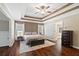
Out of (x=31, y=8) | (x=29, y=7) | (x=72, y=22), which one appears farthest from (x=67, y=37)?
(x=29, y=7)

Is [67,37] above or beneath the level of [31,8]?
beneath

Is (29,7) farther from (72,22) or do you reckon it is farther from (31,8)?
(72,22)

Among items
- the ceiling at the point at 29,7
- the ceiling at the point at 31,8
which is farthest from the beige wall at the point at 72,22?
the ceiling at the point at 29,7

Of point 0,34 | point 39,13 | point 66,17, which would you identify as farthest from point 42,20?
point 0,34

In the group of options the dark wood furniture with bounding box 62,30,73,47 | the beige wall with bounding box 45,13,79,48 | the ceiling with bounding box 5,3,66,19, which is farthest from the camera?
the dark wood furniture with bounding box 62,30,73,47

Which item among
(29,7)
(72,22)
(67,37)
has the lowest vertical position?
(67,37)

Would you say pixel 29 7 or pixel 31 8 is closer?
pixel 29 7

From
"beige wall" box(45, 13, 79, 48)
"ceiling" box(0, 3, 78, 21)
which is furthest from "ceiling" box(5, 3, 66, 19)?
"beige wall" box(45, 13, 79, 48)

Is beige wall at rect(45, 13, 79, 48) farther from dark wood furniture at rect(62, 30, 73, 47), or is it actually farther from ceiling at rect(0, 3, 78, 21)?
ceiling at rect(0, 3, 78, 21)

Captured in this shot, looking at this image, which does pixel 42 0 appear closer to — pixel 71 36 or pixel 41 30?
pixel 41 30

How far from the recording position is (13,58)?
5.89ft

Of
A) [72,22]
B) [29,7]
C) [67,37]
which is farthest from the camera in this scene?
[67,37]

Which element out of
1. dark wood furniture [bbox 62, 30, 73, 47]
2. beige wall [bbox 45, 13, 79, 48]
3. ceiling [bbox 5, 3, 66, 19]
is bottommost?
dark wood furniture [bbox 62, 30, 73, 47]

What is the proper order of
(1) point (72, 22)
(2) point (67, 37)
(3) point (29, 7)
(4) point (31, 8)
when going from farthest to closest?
(2) point (67, 37)
(1) point (72, 22)
(4) point (31, 8)
(3) point (29, 7)
